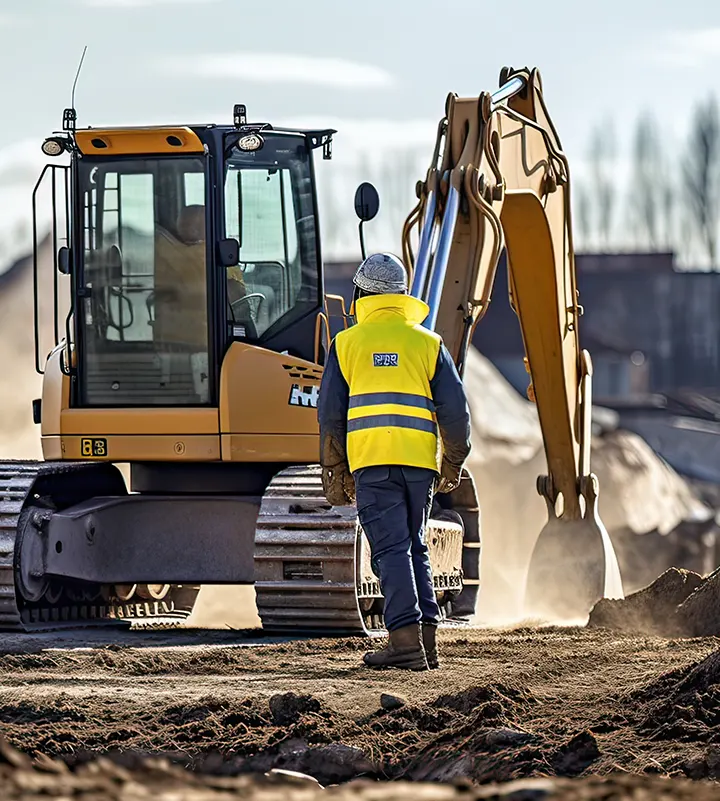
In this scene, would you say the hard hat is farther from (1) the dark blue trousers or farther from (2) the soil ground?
(2) the soil ground

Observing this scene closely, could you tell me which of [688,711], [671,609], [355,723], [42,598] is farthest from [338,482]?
[671,609]

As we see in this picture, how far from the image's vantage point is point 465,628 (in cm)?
1030

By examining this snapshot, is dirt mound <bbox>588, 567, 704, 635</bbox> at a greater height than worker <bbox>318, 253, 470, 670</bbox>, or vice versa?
worker <bbox>318, 253, 470, 670</bbox>

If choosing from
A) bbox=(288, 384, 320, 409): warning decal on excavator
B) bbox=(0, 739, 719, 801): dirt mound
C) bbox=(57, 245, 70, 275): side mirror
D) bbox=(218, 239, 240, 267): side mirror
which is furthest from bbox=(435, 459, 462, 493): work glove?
bbox=(0, 739, 719, 801): dirt mound

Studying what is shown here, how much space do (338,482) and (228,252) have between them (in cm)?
273

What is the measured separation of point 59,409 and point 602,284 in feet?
132

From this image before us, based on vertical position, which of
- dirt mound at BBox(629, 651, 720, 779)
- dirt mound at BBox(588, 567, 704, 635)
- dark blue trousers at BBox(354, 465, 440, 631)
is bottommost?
dirt mound at BBox(588, 567, 704, 635)

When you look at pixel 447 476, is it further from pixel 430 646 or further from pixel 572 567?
pixel 572 567

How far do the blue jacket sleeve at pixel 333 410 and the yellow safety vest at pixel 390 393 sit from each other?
0.05m

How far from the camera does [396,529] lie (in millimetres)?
7074

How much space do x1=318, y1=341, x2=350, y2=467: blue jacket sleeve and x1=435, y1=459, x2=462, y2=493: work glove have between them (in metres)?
0.49

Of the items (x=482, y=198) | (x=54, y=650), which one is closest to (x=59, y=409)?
(x=54, y=650)

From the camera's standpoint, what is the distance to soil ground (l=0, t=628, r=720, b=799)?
14.0 ft

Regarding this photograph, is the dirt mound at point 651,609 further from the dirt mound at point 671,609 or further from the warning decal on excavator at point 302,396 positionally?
the warning decal on excavator at point 302,396
